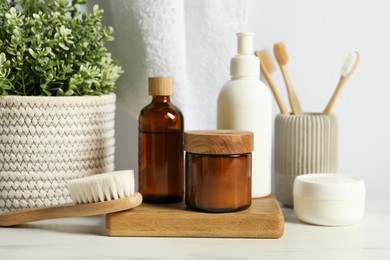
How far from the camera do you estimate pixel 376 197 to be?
91 cm

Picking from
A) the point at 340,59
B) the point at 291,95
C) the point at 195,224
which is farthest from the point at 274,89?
the point at 195,224

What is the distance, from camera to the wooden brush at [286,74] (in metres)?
0.80

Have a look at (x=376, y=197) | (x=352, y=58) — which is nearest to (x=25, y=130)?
(x=352, y=58)

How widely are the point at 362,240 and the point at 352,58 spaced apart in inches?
10.8

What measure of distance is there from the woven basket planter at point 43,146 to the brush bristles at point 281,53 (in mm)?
277

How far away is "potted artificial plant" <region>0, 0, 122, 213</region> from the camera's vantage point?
665 millimetres

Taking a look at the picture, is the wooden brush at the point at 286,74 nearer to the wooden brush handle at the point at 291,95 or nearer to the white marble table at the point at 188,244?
the wooden brush handle at the point at 291,95

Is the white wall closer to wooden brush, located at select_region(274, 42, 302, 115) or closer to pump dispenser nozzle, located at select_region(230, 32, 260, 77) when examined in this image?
wooden brush, located at select_region(274, 42, 302, 115)

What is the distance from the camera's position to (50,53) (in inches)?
26.5

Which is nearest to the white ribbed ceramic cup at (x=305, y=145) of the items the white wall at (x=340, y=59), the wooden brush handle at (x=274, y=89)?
the wooden brush handle at (x=274, y=89)

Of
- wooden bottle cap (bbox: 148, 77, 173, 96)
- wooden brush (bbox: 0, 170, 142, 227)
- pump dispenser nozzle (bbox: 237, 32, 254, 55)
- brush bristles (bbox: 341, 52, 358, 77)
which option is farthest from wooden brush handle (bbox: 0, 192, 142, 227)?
brush bristles (bbox: 341, 52, 358, 77)

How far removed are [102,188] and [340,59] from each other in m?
0.47

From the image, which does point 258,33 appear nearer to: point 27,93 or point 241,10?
point 241,10

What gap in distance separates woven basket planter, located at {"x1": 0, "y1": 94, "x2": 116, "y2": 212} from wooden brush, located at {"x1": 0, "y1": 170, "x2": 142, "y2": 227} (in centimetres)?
5
